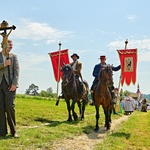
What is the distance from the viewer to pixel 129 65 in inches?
603

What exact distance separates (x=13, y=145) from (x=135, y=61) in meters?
9.04

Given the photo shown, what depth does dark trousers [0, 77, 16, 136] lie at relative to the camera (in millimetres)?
8562

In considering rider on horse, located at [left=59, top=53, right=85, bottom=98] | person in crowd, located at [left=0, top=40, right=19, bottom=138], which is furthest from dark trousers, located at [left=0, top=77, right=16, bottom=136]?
rider on horse, located at [left=59, top=53, right=85, bottom=98]

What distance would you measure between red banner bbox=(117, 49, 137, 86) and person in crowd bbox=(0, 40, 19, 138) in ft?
24.9

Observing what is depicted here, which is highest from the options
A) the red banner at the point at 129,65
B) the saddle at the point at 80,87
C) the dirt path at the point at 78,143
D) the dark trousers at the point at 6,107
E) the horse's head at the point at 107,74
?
the red banner at the point at 129,65

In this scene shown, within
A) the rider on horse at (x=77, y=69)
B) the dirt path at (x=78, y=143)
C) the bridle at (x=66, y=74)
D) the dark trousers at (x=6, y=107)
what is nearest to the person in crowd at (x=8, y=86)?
the dark trousers at (x=6, y=107)

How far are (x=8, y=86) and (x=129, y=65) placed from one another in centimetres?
806

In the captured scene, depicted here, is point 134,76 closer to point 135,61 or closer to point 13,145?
point 135,61

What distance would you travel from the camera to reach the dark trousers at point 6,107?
28.1 feet

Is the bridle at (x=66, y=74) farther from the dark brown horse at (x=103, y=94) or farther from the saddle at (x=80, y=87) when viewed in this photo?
the saddle at (x=80, y=87)

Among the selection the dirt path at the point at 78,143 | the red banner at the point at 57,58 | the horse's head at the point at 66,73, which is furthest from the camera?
the red banner at the point at 57,58

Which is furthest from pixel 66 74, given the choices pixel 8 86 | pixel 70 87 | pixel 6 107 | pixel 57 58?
pixel 57 58

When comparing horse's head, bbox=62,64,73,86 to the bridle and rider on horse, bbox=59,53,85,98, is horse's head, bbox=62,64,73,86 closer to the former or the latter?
the bridle

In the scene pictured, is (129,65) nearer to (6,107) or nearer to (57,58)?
(57,58)
